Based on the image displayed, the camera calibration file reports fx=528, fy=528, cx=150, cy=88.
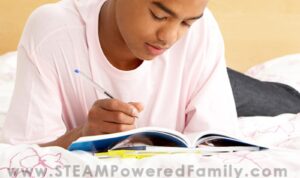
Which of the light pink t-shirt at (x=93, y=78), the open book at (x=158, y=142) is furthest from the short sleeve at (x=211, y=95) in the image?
the open book at (x=158, y=142)

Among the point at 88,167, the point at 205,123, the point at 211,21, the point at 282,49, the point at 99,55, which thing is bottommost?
the point at 88,167

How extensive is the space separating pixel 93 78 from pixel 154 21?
190 millimetres

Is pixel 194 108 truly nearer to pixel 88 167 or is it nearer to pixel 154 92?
pixel 154 92

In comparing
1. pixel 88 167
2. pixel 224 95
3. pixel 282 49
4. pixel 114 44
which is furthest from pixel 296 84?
pixel 88 167

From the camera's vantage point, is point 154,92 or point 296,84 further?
point 296,84

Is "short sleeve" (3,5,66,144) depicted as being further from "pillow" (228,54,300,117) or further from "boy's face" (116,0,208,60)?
"pillow" (228,54,300,117)

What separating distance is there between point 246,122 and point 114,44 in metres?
0.49

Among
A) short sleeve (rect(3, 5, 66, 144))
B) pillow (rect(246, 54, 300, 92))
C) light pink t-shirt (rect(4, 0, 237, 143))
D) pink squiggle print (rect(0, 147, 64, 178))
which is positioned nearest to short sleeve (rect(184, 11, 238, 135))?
light pink t-shirt (rect(4, 0, 237, 143))

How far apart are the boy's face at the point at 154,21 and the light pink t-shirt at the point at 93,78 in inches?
3.6

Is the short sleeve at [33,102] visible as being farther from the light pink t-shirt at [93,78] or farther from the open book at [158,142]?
the open book at [158,142]

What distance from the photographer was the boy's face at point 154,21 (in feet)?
2.99

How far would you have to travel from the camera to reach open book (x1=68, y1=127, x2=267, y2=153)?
32.0 inches

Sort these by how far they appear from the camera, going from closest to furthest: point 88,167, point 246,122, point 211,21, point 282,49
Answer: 1. point 88,167
2. point 211,21
3. point 246,122
4. point 282,49

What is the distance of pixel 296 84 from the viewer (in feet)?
5.66
